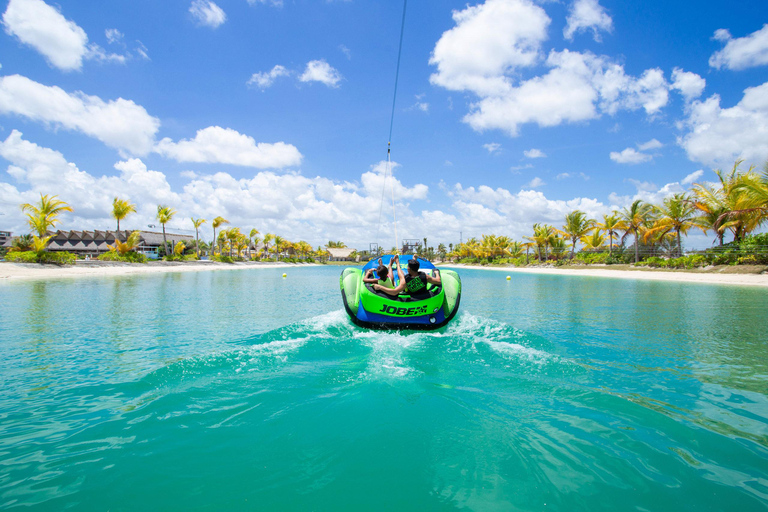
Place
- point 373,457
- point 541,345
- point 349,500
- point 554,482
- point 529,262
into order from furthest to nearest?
point 529,262
point 541,345
point 373,457
point 554,482
point 349,500

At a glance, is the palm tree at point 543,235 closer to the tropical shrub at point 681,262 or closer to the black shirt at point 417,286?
the tropical shrub at point 681,262

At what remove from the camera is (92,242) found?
58.1m

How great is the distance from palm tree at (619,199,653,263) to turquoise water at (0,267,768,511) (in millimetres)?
34484

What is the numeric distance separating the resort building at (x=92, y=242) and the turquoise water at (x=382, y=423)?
6091 centimetres

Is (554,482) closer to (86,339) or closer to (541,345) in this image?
(541,345)

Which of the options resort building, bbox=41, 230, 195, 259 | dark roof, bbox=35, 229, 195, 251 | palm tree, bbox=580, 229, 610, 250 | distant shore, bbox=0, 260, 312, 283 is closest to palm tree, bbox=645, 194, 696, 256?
palm tree, bbox=580, 229, 610, 250

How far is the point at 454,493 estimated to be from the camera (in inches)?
92.7

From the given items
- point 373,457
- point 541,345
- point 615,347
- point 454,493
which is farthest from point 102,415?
point 615,347

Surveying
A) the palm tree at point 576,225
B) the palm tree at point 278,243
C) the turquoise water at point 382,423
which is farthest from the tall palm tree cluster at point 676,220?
the palm tree at point 278,243

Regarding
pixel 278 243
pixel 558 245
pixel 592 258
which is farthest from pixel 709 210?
pixel 278 243

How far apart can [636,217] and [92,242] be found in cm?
7921

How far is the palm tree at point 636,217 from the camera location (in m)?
34.5

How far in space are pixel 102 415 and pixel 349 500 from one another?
292 cm

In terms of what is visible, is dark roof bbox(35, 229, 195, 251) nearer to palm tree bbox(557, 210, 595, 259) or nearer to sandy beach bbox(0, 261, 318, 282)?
sandy beach bbox(0, 261, 318, 282)
